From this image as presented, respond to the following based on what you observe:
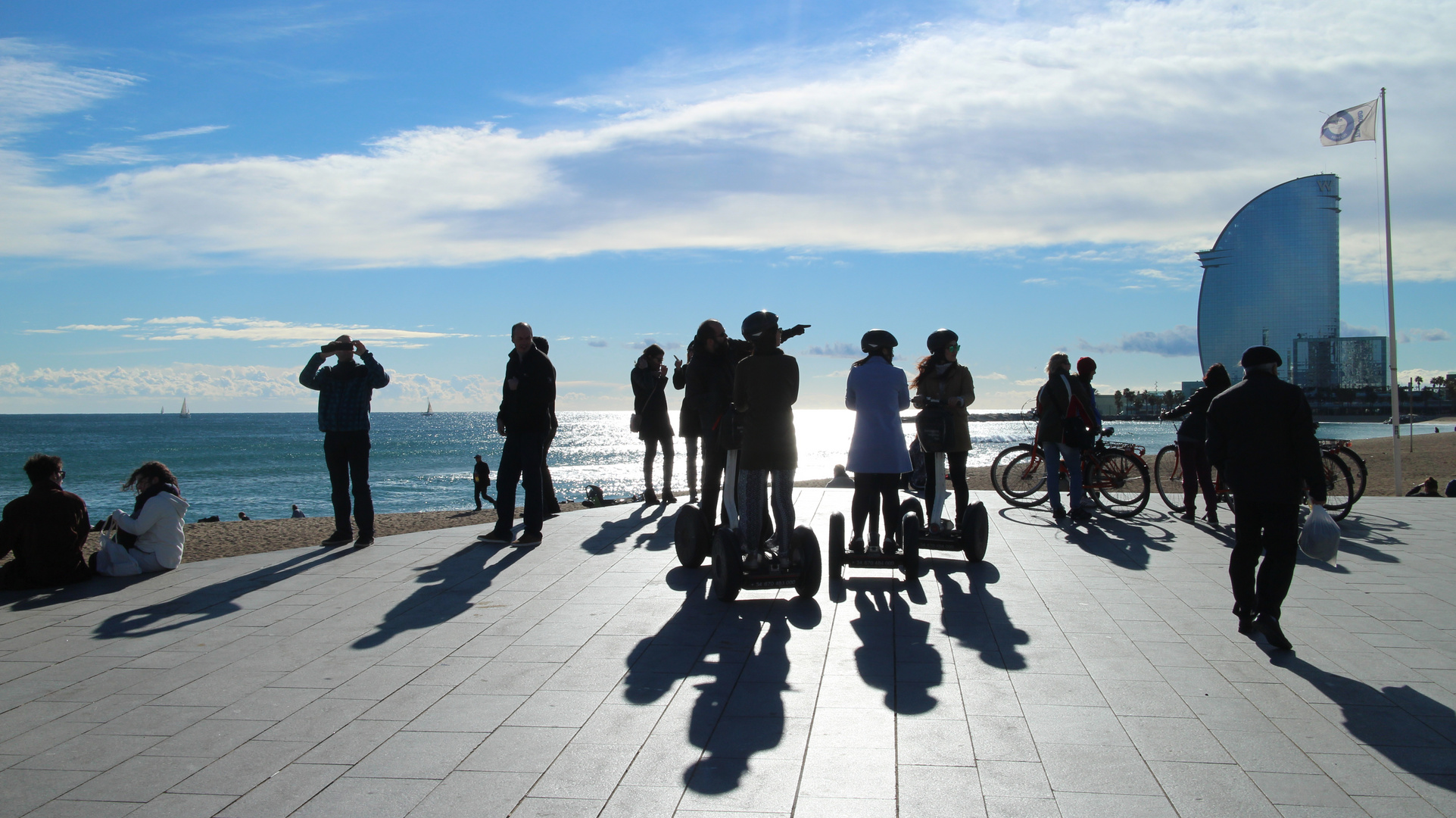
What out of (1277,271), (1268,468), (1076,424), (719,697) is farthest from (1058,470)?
(1277,271)

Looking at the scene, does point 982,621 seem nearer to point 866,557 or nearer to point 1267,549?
point 866,557

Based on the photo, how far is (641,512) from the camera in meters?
10.5

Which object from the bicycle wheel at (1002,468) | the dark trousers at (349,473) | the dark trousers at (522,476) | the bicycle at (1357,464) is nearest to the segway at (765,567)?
the dark trousers at (522,476)

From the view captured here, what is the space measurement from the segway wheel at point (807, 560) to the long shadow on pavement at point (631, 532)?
246cm

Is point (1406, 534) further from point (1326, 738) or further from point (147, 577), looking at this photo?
A: point (147, 577)

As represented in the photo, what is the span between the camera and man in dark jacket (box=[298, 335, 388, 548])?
314 inches

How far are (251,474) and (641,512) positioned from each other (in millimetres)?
48375

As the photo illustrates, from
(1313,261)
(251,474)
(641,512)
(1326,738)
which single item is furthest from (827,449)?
(1326,738)

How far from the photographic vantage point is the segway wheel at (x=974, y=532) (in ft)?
22.7

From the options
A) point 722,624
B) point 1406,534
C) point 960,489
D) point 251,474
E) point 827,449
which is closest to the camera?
point 722,624

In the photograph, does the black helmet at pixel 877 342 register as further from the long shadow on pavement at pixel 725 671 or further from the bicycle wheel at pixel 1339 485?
the bicycle wheel at pixel 1339 485

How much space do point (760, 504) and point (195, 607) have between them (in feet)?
11.6

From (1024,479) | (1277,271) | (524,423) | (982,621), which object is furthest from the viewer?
(1277,271)

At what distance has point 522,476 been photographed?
8.13 meters
